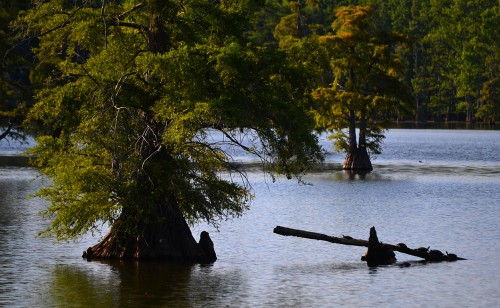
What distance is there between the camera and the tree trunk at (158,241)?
32938 millimetres

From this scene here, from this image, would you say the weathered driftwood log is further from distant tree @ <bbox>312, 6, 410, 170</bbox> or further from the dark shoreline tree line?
distant tree @ <bbox>312, 6, 410, 170</bbox>

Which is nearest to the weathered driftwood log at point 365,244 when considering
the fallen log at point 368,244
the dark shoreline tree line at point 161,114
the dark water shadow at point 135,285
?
the fallen log at point 368,244

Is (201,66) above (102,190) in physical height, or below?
above

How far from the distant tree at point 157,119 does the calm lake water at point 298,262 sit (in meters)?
1.60

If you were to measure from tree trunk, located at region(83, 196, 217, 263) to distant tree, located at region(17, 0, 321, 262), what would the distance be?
1.2 inches

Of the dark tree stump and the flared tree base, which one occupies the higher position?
the flared tree base

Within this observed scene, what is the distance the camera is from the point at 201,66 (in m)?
32.0

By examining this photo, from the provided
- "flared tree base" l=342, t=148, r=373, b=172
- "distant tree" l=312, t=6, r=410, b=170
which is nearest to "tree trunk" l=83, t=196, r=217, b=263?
"distant tree" l=312, t=6, r=410, b=170

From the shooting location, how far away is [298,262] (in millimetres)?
36375

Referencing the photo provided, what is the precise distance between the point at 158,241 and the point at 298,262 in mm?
5328

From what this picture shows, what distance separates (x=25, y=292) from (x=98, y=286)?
1.97 metres

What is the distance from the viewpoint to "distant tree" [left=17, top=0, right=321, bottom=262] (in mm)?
31953

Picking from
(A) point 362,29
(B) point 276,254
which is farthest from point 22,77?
(B) point 276,254

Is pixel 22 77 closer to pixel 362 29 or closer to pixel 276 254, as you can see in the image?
pixel 362 29
